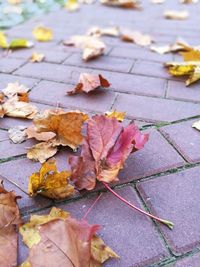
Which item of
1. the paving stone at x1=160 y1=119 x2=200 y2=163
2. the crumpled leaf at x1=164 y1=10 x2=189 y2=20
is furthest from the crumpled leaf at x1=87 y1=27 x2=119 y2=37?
the paving stone at x1=160 y1=119 x2=200 y2=163

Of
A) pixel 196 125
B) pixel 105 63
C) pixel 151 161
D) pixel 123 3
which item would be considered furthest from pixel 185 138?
pixel 123 3

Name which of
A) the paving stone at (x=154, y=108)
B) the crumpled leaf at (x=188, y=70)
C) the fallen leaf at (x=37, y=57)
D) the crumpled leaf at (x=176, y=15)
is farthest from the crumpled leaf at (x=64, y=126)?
the crumpled leaf at (x=176, y=15)

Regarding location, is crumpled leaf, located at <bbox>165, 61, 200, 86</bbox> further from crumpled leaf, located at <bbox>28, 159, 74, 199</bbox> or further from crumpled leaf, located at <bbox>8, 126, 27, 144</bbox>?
crumpled leaf, located at <bbox>28, 159, 74, 199</bbox>

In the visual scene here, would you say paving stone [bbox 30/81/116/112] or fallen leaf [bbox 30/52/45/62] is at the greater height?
paving stone [bbox 30/81/116/112]

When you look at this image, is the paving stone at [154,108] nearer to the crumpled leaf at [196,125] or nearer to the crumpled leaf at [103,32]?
the crumpled leaf at [196,125]

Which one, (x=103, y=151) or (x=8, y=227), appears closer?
(x=8, y=227)

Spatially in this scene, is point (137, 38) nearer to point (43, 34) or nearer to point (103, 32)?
point (103, 32)

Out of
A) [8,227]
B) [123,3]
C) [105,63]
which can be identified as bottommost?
[123,3]
